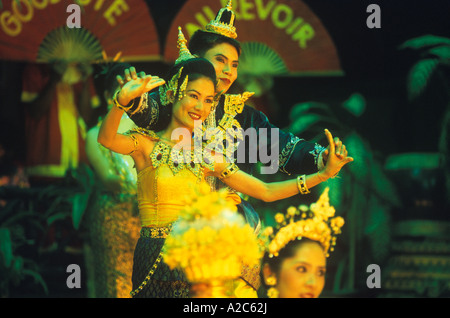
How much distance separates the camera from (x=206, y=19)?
226 inches

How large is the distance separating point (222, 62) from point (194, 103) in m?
0.56

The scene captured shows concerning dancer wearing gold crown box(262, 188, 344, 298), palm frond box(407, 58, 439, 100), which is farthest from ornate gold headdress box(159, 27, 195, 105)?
palm frond box(407, 58, 439, 100)

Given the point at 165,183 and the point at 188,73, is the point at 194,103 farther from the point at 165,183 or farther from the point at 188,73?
the point at 165,183

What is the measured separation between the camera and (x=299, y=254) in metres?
4.52

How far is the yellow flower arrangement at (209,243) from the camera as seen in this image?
2.76 m

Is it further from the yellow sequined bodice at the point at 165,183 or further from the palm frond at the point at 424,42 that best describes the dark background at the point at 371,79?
the yellow sequined bodice at the point at 165,183

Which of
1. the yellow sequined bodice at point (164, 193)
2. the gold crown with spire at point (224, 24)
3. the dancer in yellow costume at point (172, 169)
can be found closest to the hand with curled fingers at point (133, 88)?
the dancer in yellow costume at point (172, 169)

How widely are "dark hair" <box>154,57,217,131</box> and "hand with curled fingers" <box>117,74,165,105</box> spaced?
291 millimetres

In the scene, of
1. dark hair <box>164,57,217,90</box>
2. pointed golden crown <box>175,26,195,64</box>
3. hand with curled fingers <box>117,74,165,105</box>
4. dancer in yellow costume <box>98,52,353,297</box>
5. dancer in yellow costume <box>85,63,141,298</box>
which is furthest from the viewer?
dancer in yellow costume <box>85,63,141,298</box>

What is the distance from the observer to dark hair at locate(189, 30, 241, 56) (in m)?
3.85

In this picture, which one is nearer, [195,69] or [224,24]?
[195,69]

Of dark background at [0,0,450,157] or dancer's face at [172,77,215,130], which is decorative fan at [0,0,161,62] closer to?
dark background at [0,0,450,157]

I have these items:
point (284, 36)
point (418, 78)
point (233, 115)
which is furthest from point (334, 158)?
point (418, 78)
